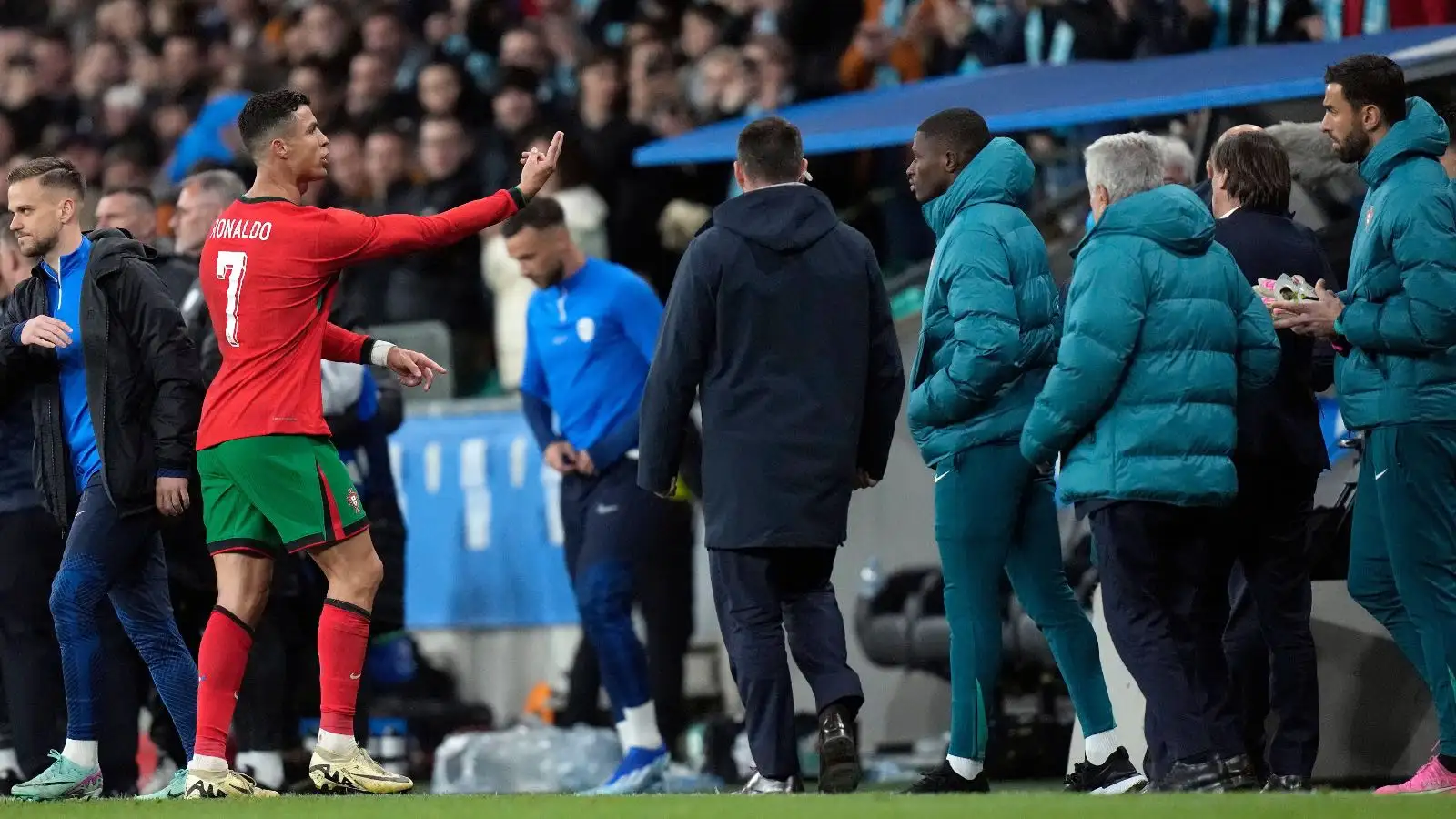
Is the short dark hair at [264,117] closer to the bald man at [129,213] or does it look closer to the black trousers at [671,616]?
the bald man at [129,213]

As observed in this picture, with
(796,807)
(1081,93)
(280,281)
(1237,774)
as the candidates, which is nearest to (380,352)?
(280,281)

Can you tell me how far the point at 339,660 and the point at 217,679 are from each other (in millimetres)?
366

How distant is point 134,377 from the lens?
7477mm

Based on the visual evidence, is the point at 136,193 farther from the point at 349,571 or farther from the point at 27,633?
the point at 349,571

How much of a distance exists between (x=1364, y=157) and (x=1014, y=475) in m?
1.39

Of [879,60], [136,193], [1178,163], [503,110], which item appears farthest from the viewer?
[503,110]

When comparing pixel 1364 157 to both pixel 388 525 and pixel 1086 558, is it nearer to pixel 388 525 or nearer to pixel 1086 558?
pixel 1086 558

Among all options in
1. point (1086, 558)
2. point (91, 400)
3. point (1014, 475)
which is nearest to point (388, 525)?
point (91, 400)

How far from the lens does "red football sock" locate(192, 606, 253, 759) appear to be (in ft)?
22.4

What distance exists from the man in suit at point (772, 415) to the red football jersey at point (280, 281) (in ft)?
2.29

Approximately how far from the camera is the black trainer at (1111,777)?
6836 millimetres

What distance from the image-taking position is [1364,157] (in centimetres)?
669

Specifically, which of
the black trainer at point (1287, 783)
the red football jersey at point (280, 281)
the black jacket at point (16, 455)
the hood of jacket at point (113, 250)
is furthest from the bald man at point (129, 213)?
the black trainer at point (1287, 783)

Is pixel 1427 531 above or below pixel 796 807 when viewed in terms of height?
above
